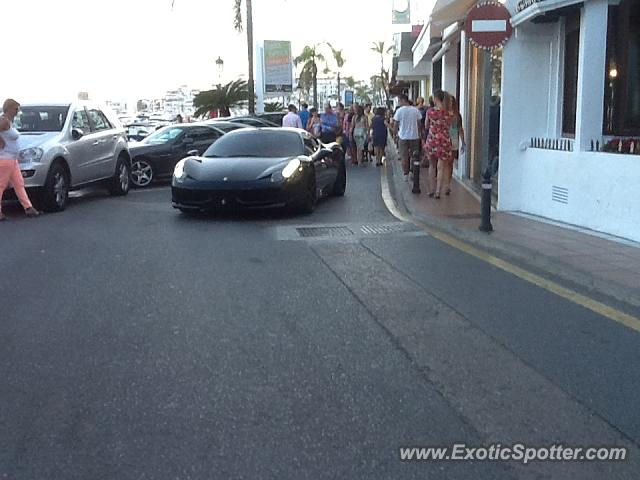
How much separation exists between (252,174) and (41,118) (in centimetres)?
458

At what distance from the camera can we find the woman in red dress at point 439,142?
12922 millimetres

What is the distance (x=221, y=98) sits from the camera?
150ft

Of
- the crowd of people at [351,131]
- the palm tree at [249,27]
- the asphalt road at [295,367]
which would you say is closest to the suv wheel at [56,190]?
the asphalt road at [295,367]

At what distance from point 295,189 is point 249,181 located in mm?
680

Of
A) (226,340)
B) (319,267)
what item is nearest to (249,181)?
(319,267)

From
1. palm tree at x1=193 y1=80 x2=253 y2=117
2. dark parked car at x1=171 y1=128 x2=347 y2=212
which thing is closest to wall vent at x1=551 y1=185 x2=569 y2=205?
dark parked car at x1=171 y1=128 x2=347 y2=212

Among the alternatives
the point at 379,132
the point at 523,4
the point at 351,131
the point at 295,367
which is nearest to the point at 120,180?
the point at 379,132

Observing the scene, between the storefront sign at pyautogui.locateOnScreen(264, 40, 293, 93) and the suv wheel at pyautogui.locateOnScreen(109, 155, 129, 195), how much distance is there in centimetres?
3206

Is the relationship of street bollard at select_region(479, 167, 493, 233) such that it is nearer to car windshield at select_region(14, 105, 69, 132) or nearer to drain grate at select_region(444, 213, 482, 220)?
drain grate at select_region(444, 213, 482, 220)

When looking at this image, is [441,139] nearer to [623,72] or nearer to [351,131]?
[623,72]

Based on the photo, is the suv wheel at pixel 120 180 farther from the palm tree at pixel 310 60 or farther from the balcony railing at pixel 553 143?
the palm tree at pixel 310 60

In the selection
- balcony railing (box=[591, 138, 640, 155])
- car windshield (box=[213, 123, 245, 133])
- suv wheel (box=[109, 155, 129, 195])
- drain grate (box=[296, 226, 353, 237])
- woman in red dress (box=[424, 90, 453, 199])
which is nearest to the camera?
balcony railing (box=[591, 138, 640, 155])

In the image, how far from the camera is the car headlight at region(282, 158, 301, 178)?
11.7 metres

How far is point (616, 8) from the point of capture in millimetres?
10141
